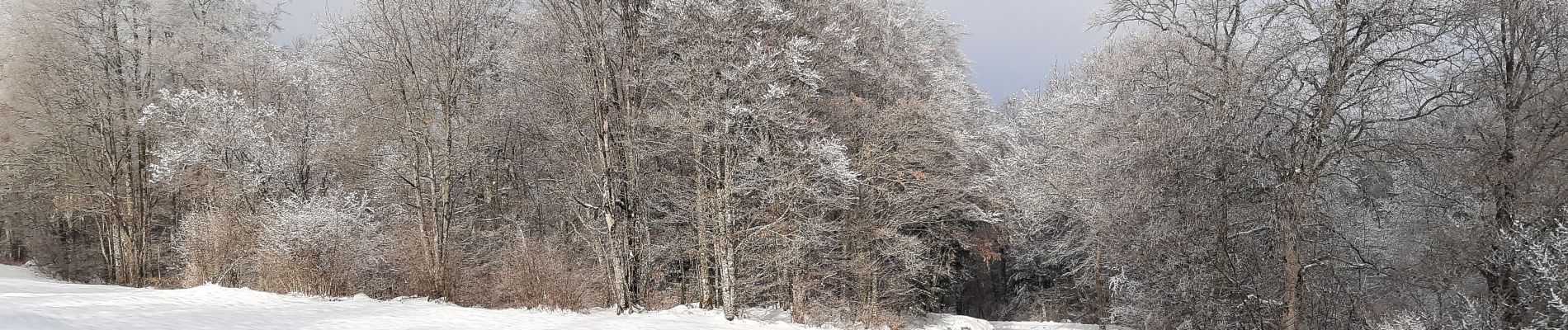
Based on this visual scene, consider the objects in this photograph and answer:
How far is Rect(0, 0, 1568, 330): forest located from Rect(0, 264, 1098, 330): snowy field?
808 millimetres

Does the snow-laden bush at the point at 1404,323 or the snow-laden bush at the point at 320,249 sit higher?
the snow-laden bush at the point at 320,249

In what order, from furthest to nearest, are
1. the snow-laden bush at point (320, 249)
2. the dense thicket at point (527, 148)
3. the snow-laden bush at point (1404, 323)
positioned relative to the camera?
the dense thicket at point (527, 148) → the snow-laden bush at point (320, 249) → the snow-laden bush at point (1404, 323)

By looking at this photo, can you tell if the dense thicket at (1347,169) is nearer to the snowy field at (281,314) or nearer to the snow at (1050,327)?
the snow at (1050,327)

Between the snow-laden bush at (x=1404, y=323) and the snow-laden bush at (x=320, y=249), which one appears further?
the snow-laden bush at (x=320, y=249)

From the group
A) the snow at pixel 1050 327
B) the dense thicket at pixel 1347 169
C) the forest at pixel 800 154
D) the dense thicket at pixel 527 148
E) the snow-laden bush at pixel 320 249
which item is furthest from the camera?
the snow at pixel 1050 327

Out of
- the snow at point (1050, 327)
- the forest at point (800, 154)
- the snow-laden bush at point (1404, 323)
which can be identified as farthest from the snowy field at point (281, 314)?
the snow at point (1050, 327)

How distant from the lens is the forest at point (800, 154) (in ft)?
34.0

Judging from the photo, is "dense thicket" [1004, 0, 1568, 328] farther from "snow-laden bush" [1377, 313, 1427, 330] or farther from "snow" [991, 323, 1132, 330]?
"snow" [991, 323, 1132, 330]

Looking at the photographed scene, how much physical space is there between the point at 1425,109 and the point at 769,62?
1061cm

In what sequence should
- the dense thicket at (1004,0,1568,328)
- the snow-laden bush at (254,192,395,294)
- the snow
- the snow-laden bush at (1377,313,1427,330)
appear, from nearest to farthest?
the snow-laden bush at (1377,313,1427,330), the dense thicket at (1004,0,1568,328), the snow-laden bush at (254,192,395,294), the snow

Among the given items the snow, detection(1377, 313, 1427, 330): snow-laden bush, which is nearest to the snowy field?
detection(1377, 313, 1427, 330): snow-laden bush

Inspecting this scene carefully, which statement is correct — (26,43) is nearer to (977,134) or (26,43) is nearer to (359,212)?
(359,212)

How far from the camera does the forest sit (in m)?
10.4

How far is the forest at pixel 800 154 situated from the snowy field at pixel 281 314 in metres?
0.81
